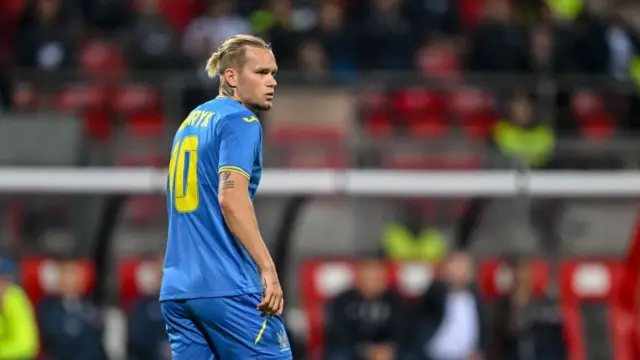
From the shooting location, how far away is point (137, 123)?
443 inches

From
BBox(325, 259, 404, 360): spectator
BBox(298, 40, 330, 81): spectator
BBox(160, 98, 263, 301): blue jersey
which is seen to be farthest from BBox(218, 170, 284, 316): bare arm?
BBox(298, 40, 330, 81): spectator

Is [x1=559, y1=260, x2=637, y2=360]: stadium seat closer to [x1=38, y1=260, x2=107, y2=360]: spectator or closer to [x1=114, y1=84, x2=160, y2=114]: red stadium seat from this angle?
[x1=114, y1=84, x2=160, y2=114]: red stadium seat

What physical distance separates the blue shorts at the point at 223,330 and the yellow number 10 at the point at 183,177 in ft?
1.26

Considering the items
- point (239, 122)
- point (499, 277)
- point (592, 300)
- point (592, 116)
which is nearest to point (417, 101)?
point (592, 116)

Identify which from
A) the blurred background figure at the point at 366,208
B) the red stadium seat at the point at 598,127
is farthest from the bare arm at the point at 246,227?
the red stadium seat at the point at 598,127

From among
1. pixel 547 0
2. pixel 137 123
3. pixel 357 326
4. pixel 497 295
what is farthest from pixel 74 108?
pixel 547 0

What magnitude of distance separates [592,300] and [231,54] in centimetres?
721

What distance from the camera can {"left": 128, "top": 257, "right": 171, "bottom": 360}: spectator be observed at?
35.7 ft

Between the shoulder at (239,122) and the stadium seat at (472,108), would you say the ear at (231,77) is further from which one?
the stadium seat at (472,108)

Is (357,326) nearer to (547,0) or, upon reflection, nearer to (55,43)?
Result: (55,43)

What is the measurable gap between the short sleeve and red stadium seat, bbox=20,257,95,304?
649 centimetres

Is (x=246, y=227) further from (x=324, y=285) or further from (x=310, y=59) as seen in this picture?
(x=310, y=59)

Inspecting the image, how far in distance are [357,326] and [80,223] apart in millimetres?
2568

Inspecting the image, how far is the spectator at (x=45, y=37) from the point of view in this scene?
13.0 meters
